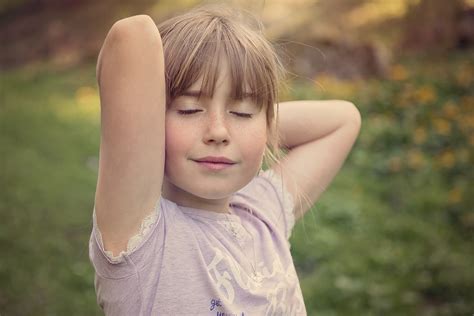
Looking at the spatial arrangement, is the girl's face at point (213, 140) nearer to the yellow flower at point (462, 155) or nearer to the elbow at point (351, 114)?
the elbow at point (351, 114)

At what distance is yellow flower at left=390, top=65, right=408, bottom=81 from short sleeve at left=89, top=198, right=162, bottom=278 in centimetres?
527

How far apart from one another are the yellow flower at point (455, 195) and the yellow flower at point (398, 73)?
6.59 feet

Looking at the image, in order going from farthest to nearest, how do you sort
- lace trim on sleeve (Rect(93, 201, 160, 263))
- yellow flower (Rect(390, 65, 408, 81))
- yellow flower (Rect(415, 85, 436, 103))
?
yellow flower (Rect(390, 65, 408, 81)), yellow flower (Rect(415, 85, 436, 103)), lace trim on sleeve (Rect(93, 201, 160, 263))

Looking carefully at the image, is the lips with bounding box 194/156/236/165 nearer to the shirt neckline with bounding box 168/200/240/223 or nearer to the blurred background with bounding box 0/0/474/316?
the shirt neckline with bounding box 168/200/240/223

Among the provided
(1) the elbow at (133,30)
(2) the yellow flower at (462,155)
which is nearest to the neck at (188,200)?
(1) the elbow at (133,30)

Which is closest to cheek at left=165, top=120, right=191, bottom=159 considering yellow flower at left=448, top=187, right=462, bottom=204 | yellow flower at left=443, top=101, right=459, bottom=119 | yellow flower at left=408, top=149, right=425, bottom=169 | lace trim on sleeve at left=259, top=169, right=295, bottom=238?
lace trim on sleeve at left=259, top=169, right=295, bottom=238

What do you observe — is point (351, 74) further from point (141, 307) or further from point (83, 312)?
point (141, 307)

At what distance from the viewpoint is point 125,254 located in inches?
56.2

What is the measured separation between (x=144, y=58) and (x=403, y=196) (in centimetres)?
355

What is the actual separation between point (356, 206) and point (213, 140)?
10.1 feet

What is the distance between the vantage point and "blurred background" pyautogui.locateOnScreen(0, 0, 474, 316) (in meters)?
3.58

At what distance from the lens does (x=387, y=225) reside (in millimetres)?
4242

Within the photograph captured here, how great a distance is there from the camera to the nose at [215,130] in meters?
1.48

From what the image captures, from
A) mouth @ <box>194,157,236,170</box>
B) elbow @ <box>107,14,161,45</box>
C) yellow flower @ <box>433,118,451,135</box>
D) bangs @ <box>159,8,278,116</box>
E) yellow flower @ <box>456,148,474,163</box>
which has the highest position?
elbow @ <box>107,14,161,45</box>
